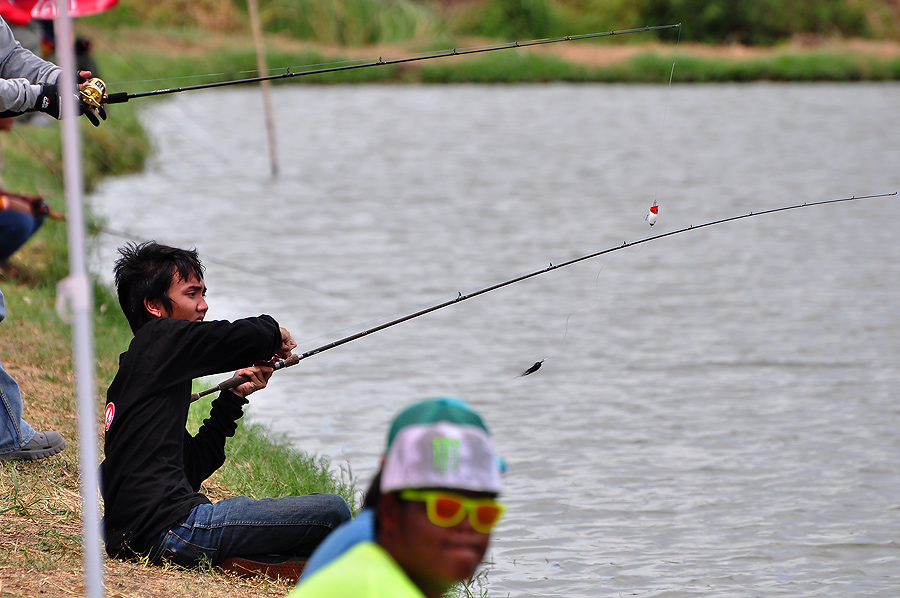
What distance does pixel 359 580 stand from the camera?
1.95m

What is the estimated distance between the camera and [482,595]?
4.47m

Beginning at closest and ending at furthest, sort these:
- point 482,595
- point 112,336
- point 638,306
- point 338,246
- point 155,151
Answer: point 482,595, point 112,336, point 638,306, point 338,246, point 155,151

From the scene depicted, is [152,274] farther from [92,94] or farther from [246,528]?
[92,94]

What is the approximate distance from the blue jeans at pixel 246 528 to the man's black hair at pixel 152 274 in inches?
23.7

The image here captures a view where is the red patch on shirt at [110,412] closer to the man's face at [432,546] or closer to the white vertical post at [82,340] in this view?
the white vertical post at [82,340]

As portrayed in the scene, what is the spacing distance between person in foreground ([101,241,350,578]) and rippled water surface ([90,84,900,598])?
4.13 feet

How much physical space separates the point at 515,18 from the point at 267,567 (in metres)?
28.9

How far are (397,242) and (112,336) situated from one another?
17.7 feet

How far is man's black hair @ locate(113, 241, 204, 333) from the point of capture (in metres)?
3.69

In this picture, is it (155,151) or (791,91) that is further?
(791,91)

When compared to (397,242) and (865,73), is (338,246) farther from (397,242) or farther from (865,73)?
(865,73)

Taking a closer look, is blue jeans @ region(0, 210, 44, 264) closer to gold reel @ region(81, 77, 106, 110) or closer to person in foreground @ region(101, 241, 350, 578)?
gold reel @ region(81, 77, 106, 110)

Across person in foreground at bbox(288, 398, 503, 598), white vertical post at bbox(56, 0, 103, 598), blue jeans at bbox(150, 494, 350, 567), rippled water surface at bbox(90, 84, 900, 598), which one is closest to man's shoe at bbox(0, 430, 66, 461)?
blue jeans at bbox(150, 494, 350, 567)

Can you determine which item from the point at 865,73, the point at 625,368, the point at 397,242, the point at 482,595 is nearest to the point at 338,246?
the point at 397,242
